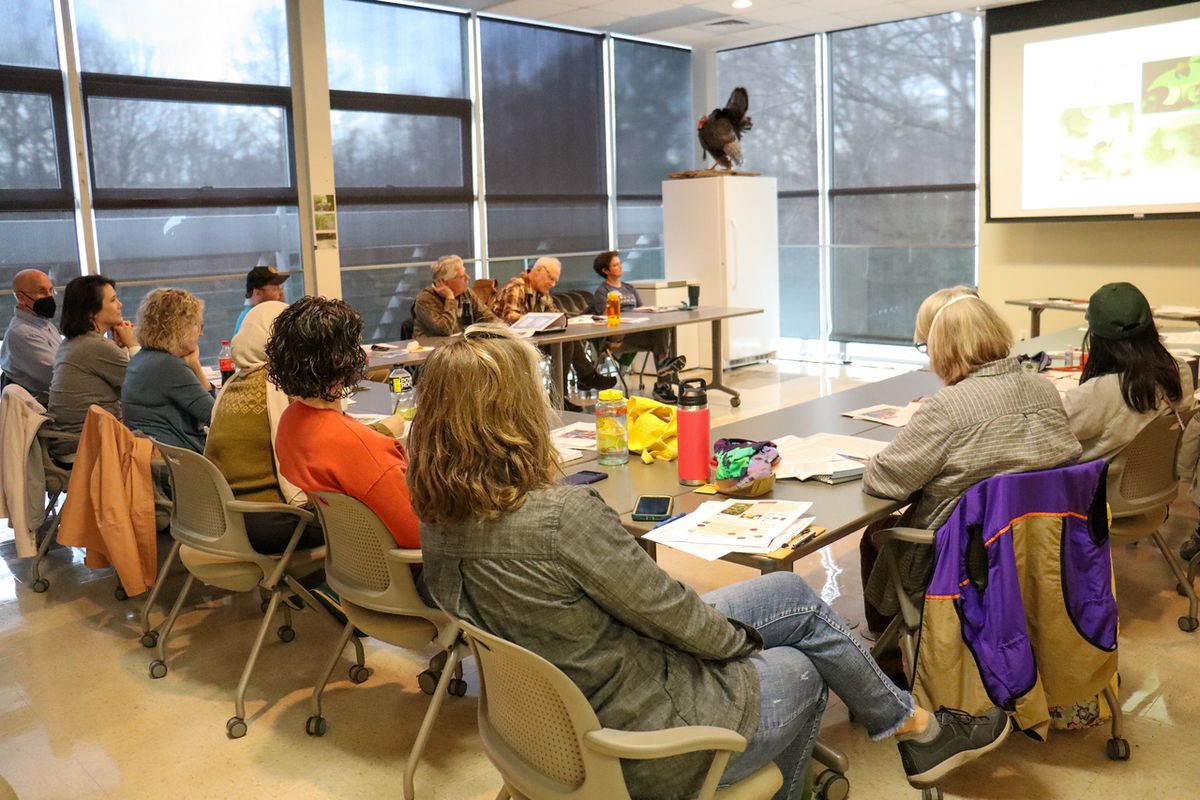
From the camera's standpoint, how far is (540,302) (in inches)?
280

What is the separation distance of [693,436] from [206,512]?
56.8 inches

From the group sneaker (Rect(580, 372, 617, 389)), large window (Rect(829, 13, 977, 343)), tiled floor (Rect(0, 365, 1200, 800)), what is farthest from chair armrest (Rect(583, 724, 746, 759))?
large window (Rect(829, 13, 977, 343))

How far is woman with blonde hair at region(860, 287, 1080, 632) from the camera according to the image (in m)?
2.47

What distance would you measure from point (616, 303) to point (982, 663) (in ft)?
14.8

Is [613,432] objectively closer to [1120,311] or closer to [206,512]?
[206,512]

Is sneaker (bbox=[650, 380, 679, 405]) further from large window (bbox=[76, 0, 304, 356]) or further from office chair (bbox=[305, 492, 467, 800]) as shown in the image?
large window (bbox=[76, 0, 304, 356])

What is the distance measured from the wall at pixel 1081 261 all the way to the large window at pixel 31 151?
6098 mm

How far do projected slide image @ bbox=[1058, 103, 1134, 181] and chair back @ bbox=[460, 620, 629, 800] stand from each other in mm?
7007

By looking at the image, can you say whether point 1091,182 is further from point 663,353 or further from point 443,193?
point 443,193

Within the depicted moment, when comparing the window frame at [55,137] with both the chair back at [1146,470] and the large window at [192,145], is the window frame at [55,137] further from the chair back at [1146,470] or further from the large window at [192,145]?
the chair back at [1146,470]

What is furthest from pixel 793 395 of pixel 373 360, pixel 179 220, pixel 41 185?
pixel 41 185

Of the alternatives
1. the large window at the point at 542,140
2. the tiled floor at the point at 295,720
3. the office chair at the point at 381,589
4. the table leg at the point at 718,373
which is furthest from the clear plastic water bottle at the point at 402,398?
the large window at the point at 542,140

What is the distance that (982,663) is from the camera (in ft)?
7.55

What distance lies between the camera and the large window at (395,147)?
7.42m
